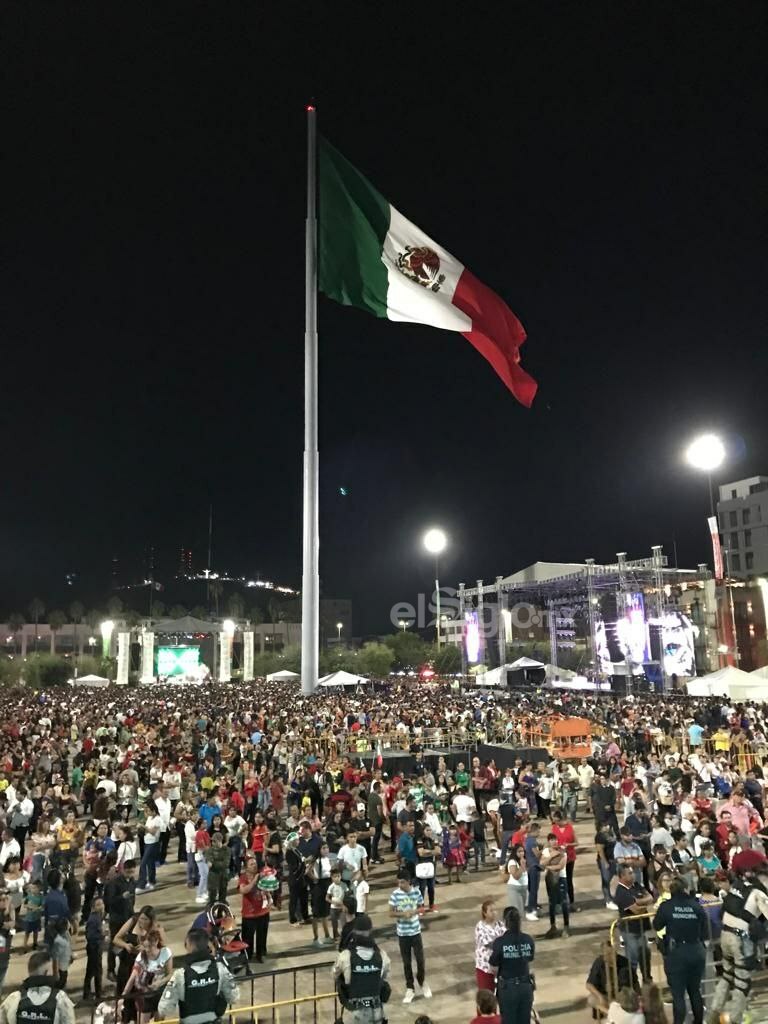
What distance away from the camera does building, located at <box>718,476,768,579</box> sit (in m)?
74.4

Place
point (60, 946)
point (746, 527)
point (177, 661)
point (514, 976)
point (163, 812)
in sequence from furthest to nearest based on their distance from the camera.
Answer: point (177, 661)
point (746, 527)
point (163, 812)
point (60, 946)
point (514, 976)

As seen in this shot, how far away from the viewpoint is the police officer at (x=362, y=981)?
6.75 m

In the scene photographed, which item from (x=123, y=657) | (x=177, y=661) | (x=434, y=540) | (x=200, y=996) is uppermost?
(x=434, y=540)

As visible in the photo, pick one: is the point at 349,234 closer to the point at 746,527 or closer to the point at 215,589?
the point at 746,527

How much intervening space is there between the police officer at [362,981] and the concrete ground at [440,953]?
19.9 inches

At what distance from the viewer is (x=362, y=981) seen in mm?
6789

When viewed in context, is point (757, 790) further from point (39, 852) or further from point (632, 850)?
point (39, 852)

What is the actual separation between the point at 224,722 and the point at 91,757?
10998 millimetres

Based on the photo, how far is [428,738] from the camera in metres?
26.9

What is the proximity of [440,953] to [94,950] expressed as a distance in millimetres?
4386

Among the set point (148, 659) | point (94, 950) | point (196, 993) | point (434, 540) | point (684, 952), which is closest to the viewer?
point (196, 993)

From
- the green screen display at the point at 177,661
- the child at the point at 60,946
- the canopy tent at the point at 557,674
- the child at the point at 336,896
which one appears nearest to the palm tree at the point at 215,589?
the green screen display at the point at 177,661

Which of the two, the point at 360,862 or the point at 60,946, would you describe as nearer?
the point at 60,946

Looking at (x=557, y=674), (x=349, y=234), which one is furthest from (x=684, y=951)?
(x=557, y=674)
